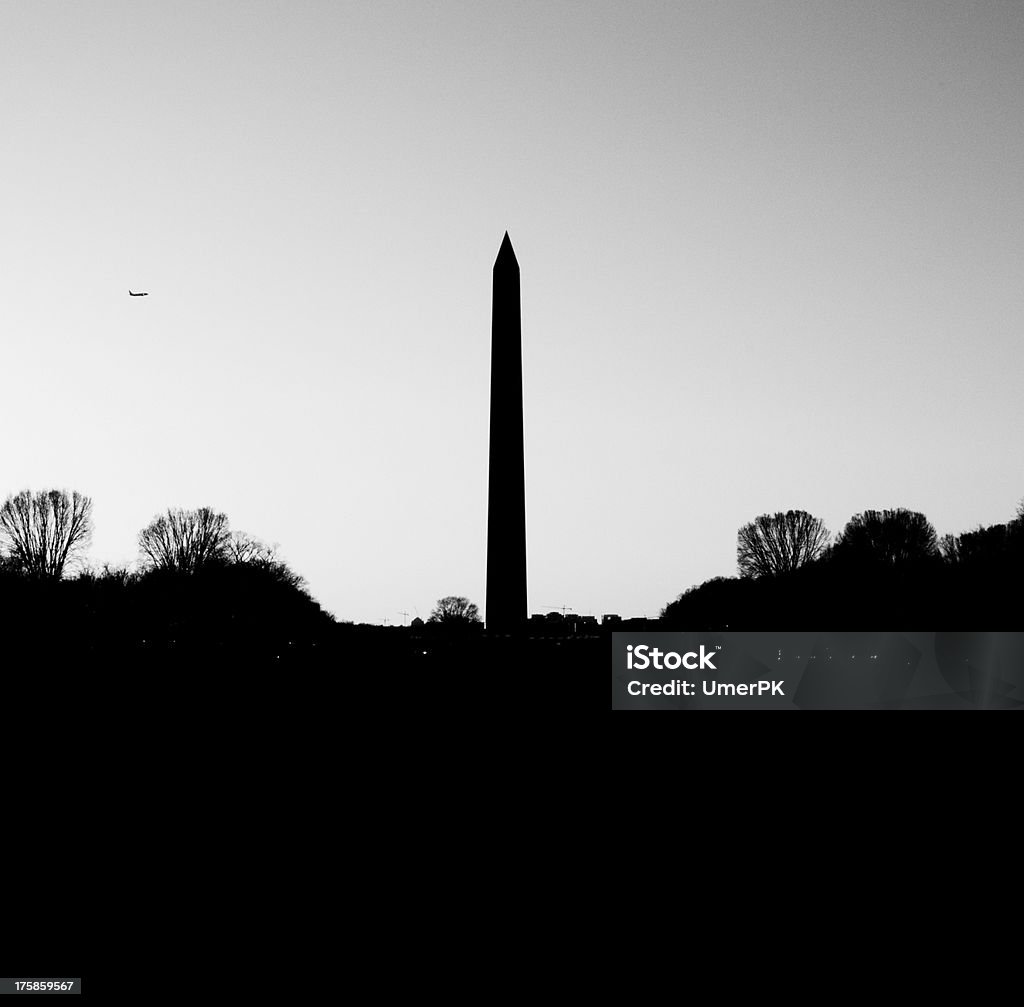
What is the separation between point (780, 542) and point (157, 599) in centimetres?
4800

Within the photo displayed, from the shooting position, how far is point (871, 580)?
4903cm

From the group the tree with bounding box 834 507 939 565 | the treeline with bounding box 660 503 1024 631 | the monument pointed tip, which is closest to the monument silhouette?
the monument pointed tip

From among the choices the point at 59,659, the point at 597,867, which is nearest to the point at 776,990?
the point at 597,867

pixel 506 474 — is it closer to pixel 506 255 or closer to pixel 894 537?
pixel 506 255

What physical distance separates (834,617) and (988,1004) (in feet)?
141

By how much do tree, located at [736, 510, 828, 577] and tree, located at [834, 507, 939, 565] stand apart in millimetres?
7550

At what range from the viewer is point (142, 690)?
19.6 metres

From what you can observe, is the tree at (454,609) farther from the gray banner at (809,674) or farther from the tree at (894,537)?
the gray banner at (809,674)

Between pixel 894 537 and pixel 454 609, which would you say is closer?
pixel 894 537

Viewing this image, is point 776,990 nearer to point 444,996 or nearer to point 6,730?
point 444,996

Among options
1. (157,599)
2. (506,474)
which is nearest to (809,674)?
(506,474)

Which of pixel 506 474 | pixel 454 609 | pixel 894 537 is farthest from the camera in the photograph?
pixel 454 609

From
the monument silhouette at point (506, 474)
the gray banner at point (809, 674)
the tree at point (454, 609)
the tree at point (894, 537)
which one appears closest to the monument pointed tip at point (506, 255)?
the monument silhouette at point (506, 474)

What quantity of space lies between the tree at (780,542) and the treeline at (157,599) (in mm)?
36239
